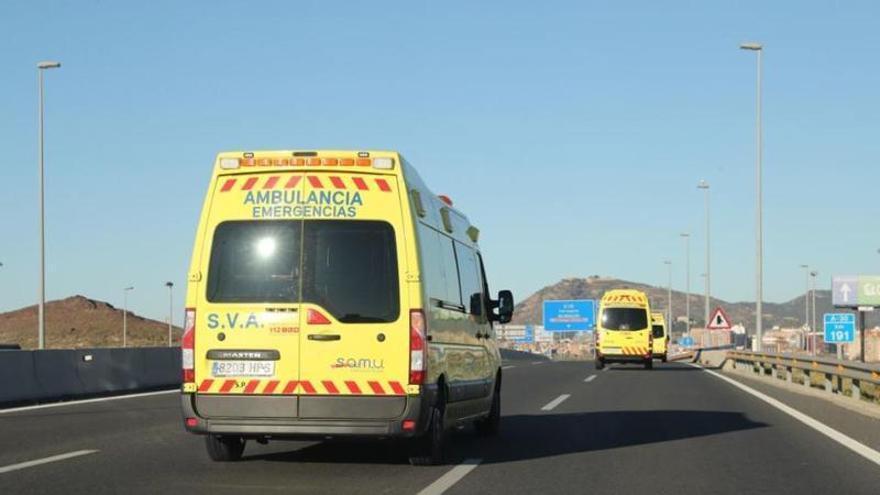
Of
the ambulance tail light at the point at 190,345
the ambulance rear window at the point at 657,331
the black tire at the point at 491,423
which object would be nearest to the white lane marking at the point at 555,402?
the black tire at the point at 491,423

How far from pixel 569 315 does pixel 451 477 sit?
7704 cm

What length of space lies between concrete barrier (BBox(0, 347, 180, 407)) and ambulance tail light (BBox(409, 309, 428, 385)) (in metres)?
10.7

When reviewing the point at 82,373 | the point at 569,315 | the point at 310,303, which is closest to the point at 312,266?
the point at 310,303

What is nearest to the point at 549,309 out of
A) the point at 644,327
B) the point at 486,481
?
→ the point at 644,327

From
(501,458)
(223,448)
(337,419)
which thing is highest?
(337,419)

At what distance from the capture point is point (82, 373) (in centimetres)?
2112

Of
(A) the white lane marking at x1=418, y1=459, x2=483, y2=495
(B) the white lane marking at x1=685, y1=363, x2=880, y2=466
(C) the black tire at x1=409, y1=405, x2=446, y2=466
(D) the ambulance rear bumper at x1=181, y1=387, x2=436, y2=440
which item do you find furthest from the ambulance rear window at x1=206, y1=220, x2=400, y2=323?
(B) the white lane marking at x1=685, y1=363, x2=880, y2=466

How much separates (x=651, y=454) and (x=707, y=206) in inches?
2039

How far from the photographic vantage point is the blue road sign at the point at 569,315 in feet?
281

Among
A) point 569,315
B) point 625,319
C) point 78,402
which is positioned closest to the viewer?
point 78,402

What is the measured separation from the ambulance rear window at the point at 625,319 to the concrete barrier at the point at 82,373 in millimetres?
18228

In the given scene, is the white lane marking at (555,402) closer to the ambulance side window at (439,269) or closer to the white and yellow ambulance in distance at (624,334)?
the ambulance side window at (439,269)

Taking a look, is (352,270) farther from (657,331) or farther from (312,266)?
(657,331)

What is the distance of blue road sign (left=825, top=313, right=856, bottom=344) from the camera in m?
55.7
